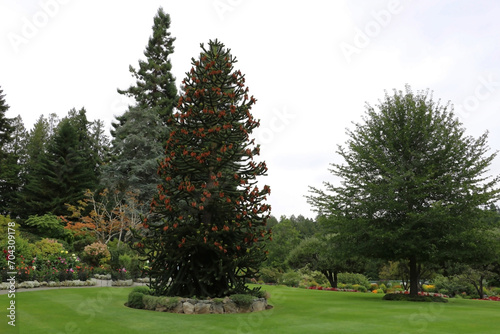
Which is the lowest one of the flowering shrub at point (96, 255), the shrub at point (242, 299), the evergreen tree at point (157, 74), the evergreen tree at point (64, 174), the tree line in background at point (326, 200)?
the shrub at point (242, 299)

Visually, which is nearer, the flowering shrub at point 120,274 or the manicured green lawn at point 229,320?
the manicured green lawn at point 229,320

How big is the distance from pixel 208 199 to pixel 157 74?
1328 inches

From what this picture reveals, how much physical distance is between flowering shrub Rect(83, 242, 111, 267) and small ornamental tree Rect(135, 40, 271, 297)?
36.3 ft

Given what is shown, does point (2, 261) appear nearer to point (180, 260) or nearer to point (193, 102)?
point (180, 260)

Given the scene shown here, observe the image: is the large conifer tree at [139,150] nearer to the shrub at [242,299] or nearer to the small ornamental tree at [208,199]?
the small ornamental tree at [208,199]

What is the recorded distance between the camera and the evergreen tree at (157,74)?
41.0 metres

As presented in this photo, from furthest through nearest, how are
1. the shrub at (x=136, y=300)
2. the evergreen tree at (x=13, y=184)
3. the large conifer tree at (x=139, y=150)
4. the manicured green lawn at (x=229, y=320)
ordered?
the evergreen tree at (x=13, y=184)
the large conifer tree at (x=139, y=150)
the shrub at (x=136, y=300)
the manicured green lawn at (x=229, y=320)

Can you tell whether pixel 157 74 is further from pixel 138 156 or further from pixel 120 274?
pixel 120 274

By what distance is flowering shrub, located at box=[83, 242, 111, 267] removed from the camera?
22672mm

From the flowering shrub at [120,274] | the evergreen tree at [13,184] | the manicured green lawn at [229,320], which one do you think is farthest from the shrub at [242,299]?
the evergreen tree at [13,184]

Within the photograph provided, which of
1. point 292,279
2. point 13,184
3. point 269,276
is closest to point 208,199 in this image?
point 292,279

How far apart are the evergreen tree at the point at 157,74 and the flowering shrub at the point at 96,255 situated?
19.4 m

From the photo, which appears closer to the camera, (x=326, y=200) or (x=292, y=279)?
(x=326, y=200)

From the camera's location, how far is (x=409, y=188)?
→ 16750 mm
